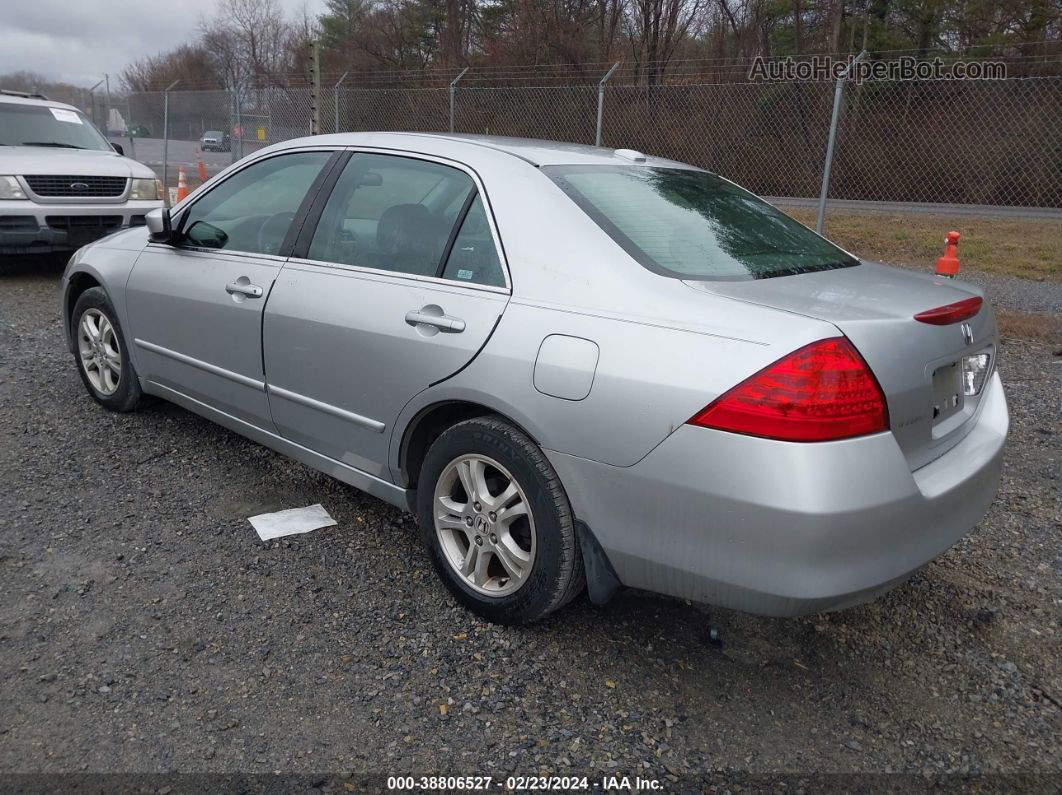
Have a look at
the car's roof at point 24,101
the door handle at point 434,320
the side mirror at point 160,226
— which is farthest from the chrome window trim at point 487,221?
the car's roof at point 24,101

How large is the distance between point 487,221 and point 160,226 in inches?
78.5

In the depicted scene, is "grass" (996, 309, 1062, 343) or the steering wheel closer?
the steering wheel

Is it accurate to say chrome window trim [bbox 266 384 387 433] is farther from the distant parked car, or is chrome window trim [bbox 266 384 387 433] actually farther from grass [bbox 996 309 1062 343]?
the distant parked car

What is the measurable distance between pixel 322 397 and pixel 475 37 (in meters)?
29.6

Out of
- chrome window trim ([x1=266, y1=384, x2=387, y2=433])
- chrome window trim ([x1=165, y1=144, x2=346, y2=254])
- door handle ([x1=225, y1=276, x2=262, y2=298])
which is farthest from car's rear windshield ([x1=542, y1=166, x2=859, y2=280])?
door handle ([x1=225, y1=276, x2=262, y2=298])

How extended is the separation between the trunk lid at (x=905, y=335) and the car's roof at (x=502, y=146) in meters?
0.95

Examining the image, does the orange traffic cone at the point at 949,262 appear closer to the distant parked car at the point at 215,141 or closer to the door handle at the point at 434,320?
the door handle at the point at 434,320

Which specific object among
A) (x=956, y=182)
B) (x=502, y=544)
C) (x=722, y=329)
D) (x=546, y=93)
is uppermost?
(x=546, y=93)

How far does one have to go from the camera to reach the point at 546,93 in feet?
50.6

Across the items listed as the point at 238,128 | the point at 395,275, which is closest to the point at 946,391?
the point at 395,275

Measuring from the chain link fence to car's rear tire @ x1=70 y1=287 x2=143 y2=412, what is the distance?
9732 mm

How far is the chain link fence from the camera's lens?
13.6m

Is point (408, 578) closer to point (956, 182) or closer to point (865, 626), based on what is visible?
point (865, 626)

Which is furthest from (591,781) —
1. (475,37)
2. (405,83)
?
(475,37)
